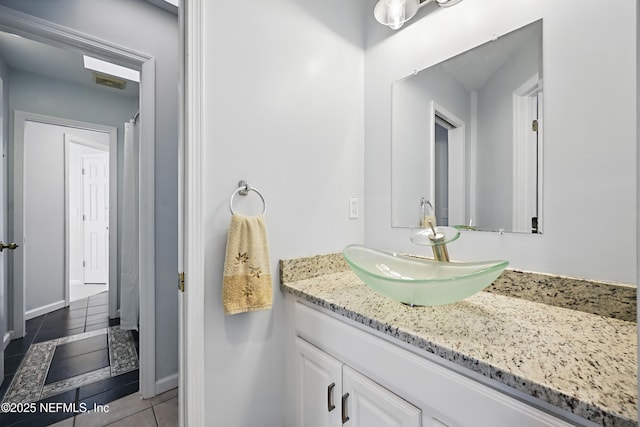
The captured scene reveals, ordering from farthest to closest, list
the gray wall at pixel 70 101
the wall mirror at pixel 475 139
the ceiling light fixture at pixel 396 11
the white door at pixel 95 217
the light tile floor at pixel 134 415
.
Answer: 1. the white door at pixel 95 217
2. the gray wall at pixel 70 101
3. the light tile floor at pixel 134 415
4. the ceiling light fixture at pixel 396 11
5. the wall mirror at pixel 475 139

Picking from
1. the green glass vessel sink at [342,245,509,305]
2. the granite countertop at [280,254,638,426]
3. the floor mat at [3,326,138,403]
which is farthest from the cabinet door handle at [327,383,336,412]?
the floor mat at [3,326,138,403]

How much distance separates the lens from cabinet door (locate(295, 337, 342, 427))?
92cm

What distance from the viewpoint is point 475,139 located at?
1.15m

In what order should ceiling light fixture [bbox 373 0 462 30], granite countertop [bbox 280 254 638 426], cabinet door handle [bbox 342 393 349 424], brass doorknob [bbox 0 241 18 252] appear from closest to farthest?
granite countertop [bbox 280 254 638 426], cabinet door handle [bbox 342 393 349 424], ceiling light fixture [bbox 373 0 462 30], brass doorknob [bbox 0 241 18 252]

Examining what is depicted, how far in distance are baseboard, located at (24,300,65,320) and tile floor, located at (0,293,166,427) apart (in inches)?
2.1

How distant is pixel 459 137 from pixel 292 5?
3.12 ft

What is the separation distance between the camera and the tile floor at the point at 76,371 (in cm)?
152

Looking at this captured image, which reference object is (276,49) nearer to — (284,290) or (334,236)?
(334,236)

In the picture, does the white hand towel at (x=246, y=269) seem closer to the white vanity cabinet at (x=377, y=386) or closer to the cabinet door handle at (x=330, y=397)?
the white vanity cabinet at (x=377, y=386)

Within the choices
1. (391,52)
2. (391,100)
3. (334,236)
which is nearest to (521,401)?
(334,236)

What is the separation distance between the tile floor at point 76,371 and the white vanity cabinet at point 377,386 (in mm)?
→ 1055

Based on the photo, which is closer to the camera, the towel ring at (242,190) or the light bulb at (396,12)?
the towel ring at (242,190)

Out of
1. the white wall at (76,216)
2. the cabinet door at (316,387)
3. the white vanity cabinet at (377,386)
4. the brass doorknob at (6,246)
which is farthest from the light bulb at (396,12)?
the white wall at (76,216)

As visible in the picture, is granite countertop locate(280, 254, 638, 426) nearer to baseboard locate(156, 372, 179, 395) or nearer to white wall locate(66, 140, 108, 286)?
baseboard locate(156, 372, 179, 395)
